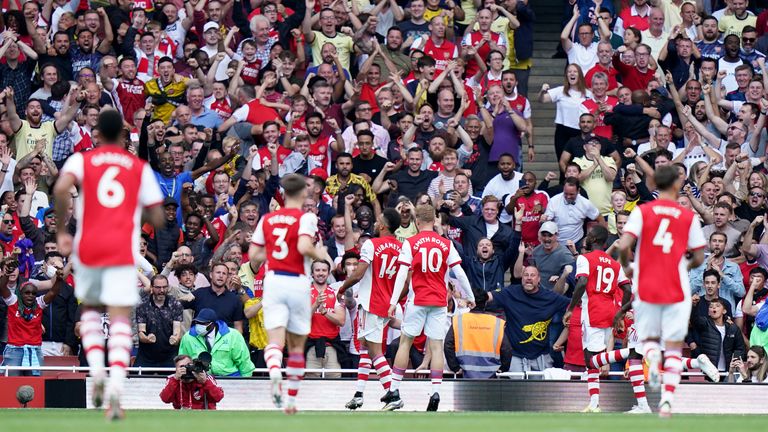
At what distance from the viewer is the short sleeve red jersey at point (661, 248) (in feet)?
45.3

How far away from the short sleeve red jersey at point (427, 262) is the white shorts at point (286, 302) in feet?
12.5

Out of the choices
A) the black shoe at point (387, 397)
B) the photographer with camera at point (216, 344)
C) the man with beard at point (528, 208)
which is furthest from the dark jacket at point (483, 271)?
the photographer with camera at point (216, 344)

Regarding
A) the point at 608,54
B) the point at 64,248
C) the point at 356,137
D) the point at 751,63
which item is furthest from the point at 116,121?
Result: the point at 751,63

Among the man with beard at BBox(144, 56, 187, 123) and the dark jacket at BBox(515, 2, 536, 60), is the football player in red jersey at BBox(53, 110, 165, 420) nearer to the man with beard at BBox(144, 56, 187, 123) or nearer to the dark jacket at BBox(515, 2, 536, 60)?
the man with beard at BBox(144, 56, 187, 123)

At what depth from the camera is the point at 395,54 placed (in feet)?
83.5

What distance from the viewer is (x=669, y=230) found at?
1386 cm

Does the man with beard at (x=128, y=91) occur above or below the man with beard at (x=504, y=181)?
above

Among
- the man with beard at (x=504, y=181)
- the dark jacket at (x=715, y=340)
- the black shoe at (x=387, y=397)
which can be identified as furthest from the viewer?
the man with beard at (x=504, y=181)

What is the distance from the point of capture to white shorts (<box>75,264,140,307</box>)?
12.0 metres

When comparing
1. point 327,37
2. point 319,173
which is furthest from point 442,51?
point 319,173

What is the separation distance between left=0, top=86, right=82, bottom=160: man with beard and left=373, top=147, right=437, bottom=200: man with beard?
4.85 metres

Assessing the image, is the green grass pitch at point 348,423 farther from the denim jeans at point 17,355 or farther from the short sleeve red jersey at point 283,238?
the denim jeans at point 17,355

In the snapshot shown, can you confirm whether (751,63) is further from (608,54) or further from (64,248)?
(64,248)

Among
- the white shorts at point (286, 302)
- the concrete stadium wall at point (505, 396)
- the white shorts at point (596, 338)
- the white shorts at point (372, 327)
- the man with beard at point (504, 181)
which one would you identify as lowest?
the concrete stadium wall at point (505, 396)
